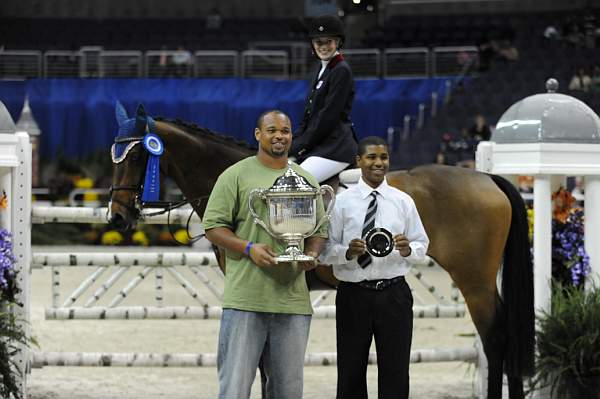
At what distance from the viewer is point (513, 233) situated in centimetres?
577

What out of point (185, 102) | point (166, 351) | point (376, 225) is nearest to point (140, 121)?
point (376, 225)

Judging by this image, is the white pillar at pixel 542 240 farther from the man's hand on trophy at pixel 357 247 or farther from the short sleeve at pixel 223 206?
the short sleeve at pixel 223 206

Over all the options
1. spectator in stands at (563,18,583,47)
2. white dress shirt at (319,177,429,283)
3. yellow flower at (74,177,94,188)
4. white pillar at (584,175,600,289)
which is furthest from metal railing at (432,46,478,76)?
white dress shirt at (319,177,429,283)

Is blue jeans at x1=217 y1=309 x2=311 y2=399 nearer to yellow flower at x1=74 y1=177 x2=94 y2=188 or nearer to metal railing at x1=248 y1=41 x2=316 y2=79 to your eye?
yellow flower at x1=74 y1=177 x2=94 y2=188

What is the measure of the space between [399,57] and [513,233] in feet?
47.2

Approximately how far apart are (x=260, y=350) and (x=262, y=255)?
0.42 meters

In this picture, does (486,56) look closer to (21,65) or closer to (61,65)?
(61,65)

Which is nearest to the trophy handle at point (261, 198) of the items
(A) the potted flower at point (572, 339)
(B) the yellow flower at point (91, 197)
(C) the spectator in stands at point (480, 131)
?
(A) the potted flower at point (572, 339)

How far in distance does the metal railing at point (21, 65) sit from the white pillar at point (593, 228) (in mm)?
15916

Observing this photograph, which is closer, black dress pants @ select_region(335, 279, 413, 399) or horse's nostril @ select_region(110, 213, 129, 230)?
black dress pants @ select_region(335, 279, 413, 399)

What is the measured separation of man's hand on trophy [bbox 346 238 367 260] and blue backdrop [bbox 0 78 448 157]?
48.1 ft

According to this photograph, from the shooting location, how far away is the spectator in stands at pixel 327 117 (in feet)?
17.5

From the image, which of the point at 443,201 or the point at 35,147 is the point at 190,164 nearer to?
the point at 443,201

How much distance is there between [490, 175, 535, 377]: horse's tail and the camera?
5.41m
